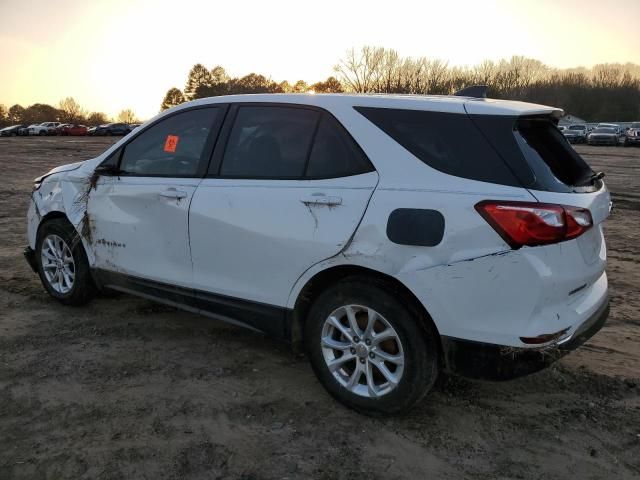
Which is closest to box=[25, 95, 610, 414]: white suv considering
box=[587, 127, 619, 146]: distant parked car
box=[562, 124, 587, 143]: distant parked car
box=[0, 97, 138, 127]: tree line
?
box=[587, 127, 619, 146]: distant parked car

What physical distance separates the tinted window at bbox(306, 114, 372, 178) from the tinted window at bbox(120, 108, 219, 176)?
3.07 feet

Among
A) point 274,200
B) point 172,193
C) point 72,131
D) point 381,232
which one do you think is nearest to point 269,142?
point 274,200

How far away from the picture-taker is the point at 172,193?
3826 mm

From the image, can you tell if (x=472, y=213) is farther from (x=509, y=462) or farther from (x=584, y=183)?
(x=509, y=462)

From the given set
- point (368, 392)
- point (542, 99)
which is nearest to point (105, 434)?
point (368, 392)

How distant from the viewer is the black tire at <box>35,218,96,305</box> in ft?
15.1

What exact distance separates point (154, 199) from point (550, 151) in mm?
2565

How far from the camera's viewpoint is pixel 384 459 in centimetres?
279

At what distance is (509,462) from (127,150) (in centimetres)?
338

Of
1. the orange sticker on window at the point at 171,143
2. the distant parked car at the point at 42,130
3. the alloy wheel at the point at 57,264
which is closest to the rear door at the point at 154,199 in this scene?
the orange sticker on window at the point at 171,143

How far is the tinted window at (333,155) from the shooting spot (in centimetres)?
310

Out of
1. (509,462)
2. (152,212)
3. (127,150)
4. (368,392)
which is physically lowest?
(509,462)

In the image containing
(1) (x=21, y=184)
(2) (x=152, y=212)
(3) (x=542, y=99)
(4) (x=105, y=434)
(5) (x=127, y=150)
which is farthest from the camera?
(3) (x=542, y=99)

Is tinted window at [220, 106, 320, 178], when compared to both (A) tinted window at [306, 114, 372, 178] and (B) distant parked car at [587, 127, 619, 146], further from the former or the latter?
(B) distant parked car at [587, 127, 619, 146]
